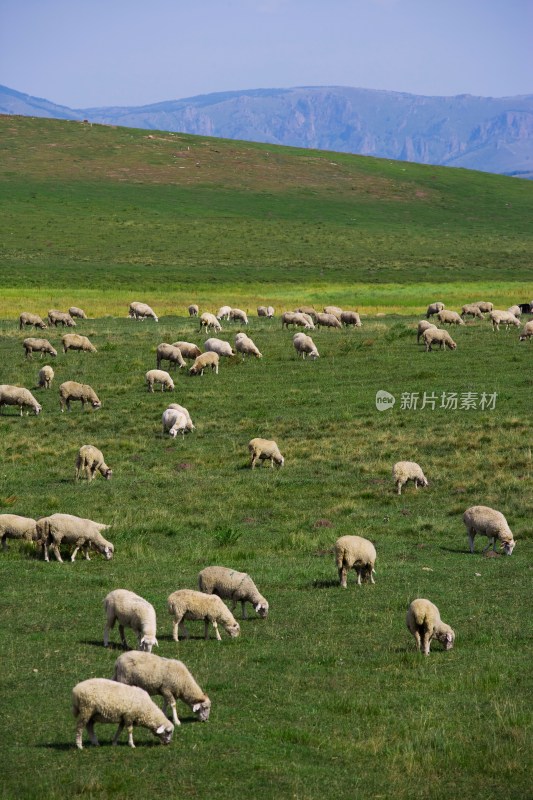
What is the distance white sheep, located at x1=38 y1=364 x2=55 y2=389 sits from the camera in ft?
124

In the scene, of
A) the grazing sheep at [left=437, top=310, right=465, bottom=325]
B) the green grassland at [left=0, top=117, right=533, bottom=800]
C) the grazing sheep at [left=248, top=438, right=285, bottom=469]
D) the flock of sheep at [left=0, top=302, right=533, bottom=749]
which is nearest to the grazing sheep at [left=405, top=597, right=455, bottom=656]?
the flock of sheep at [left=0, top=302, right=533, bottom=749]

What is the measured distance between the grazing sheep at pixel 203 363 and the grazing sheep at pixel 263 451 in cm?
1109

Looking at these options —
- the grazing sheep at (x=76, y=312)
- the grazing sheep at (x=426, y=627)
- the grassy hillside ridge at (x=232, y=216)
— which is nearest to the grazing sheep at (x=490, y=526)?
the grazing sheep at (x=426, y=627)

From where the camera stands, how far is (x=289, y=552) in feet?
70.3

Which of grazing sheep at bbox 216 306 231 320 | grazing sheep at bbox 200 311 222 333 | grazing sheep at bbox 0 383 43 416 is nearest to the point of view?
grazing sheep at bbox 0 383 43 416

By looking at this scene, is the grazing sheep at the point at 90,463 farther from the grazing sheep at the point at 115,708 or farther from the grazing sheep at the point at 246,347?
the grazing sheep at the point at 115,708

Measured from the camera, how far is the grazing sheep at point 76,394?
34.9 meters

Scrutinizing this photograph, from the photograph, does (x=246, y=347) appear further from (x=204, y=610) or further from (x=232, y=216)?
(x=232, y=216)

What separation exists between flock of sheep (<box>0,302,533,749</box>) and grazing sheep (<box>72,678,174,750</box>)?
0.03ft

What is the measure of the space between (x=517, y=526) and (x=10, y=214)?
8987 centimetres

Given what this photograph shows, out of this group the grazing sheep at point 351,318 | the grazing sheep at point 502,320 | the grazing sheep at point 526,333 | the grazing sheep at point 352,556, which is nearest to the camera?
the grazing sheep at point 352,556

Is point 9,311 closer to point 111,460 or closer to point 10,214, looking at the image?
point 111,460

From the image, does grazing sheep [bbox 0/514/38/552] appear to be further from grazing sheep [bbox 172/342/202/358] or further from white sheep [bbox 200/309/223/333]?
white sheep [bbox 200/309/223/333]

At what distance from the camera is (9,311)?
5834cm
